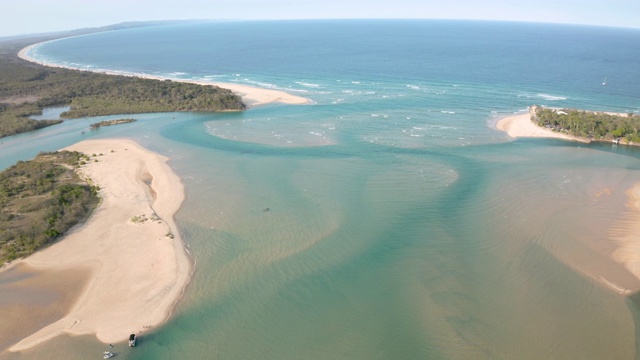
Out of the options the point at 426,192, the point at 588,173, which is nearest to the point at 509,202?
the point at 426,192

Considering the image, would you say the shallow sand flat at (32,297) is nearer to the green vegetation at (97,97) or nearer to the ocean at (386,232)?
the ocean at (386,232)

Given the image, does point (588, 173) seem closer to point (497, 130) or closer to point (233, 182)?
point (497, 130)

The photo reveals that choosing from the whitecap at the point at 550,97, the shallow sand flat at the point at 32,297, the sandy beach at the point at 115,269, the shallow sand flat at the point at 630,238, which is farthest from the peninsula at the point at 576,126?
the shallow sand flat at the point at 32,297

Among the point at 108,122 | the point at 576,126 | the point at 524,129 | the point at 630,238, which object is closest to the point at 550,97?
the point at 576,126


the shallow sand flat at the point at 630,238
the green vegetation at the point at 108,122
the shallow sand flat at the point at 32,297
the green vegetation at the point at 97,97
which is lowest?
the shallow sand flat at the point at 32,297

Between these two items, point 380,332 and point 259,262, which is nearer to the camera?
point 380,332

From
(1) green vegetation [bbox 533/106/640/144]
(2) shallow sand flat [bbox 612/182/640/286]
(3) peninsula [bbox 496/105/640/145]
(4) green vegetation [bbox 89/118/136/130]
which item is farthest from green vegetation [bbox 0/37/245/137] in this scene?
(2) shallow sand flat [bbox 612/182/640/286]

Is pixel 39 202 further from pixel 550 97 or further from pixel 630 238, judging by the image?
pixel 550 97
